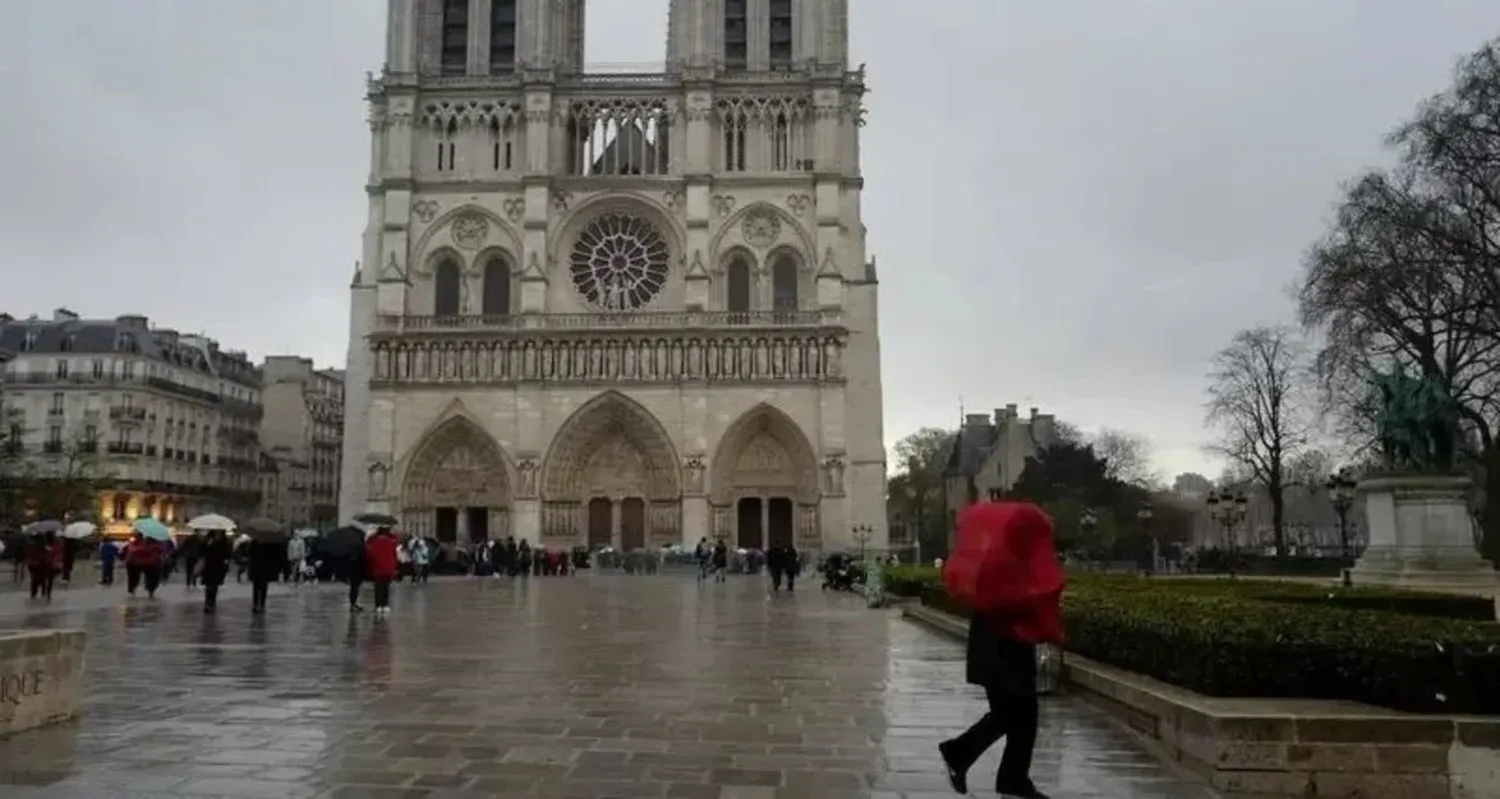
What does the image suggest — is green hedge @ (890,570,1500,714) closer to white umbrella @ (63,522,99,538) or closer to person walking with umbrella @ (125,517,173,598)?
person walking with umbrella @ (125,517,173,598)

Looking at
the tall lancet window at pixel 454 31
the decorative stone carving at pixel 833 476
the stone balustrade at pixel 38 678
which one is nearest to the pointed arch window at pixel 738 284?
the decorative stone carving at pixel 833 476

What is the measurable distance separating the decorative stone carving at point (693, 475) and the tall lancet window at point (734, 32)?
17.8 metres

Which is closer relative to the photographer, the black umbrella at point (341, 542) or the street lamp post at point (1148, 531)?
the black umbrella at point (341, 542)

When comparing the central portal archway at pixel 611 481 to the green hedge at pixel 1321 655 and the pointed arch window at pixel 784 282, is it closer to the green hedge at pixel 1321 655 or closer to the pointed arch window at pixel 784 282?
the pointed arch window at pixel 784 282

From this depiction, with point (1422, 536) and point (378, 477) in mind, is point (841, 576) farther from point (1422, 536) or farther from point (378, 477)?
point (378, 477)

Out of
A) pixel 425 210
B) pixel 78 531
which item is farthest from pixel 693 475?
pixel 78 531

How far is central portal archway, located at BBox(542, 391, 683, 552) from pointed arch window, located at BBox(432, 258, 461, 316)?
7726mm

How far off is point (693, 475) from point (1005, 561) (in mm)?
42208

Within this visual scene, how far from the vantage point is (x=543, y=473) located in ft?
159

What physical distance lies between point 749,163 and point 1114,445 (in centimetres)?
3838

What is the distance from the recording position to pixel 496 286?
51438mm

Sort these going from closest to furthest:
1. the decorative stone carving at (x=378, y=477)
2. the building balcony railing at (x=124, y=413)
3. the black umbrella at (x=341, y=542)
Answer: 1. the black umbrella at (x=341, y=542)
2. the decorative stone carving at (x=378, y=477)
3. the building balcony railing at (x=124, y=413)

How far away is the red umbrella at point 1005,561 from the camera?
575cm

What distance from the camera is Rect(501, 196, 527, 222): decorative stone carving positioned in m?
50.3
